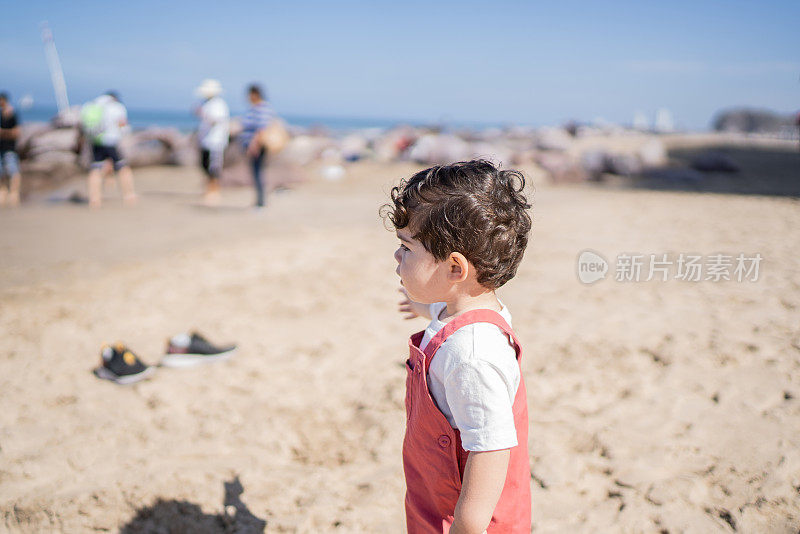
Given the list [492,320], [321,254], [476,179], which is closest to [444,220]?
[476,179]

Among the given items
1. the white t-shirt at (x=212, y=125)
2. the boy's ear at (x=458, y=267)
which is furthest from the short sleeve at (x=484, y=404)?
the white t-shirt at (x=212, y=125)

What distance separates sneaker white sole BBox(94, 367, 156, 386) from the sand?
5 centimetres

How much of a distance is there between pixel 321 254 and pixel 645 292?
132 inches

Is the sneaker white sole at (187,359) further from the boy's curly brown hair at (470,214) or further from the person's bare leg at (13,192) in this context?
the person's bare leg at (13,192)

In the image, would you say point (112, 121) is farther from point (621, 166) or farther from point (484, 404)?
point (621, 166)

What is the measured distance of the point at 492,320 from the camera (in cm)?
123

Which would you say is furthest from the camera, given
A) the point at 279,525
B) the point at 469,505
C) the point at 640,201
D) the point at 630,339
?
the point at 640,201

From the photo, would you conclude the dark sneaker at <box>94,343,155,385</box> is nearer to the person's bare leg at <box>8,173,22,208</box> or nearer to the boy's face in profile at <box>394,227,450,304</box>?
the boy's face in profile at <box>394,227,450,304</box>

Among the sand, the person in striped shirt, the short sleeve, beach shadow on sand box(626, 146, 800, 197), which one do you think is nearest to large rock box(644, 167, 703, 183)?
beach shadow on sand box(626, 146, 800, 197)

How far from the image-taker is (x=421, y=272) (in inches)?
50.9

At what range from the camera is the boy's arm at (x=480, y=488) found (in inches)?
45.8

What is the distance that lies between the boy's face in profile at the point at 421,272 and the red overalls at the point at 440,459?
9 centimetres

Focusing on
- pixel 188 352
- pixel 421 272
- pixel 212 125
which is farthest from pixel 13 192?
pixel 421 272

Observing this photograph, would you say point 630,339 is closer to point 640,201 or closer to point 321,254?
point 321,254
